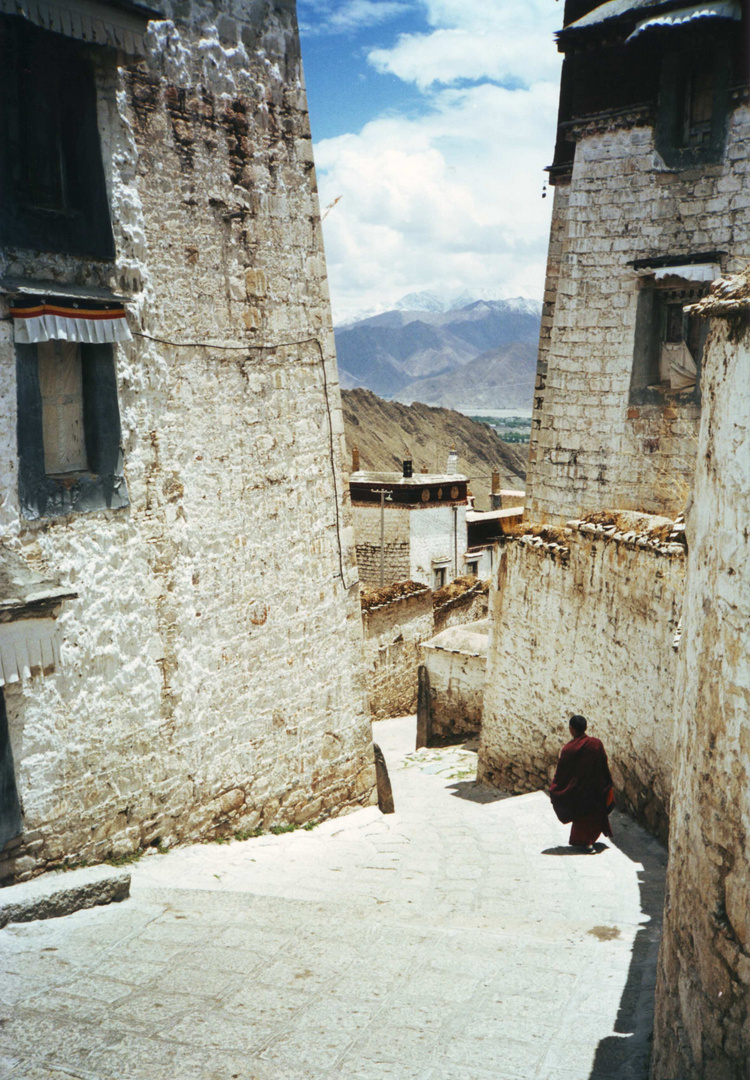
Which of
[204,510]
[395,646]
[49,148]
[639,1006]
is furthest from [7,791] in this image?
[395,646]

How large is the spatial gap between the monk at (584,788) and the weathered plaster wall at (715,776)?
142 inches

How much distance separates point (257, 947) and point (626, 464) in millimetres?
6772

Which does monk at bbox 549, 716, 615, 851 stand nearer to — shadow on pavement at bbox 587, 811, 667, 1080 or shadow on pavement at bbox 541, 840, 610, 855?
shadow on pavement at bbox 541, 840, 610, 855

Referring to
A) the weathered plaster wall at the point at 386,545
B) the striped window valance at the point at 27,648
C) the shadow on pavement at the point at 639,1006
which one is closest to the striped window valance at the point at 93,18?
the striped window valance at the point at 27,648

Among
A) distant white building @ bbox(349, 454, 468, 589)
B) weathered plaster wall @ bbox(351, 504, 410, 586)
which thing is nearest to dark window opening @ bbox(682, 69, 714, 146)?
distant white building @ bbox(349, 454, 468, 589)

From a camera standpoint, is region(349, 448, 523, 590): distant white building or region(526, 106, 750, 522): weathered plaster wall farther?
region(349, 448, 523, 590): distant white building

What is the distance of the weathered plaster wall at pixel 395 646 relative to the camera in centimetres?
1750

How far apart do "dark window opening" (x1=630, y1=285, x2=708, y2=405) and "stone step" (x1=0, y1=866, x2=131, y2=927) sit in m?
7.06

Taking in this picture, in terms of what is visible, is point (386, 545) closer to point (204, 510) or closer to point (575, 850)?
point (575, 850)

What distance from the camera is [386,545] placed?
29344mm

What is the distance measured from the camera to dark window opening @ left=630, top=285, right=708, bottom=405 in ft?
31.8

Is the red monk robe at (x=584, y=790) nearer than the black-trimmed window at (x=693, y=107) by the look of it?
Yes

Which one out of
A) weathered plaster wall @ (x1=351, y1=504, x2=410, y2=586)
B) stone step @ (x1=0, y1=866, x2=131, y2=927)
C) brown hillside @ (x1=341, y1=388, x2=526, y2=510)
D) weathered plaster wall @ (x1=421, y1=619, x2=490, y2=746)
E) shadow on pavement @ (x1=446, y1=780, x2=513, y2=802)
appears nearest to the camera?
stone step @ (x1=0, y1=866, x2=131, y2=927)

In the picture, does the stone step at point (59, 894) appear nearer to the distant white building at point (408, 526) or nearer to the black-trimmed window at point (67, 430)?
the black-trimmed window at point (67, 430)
